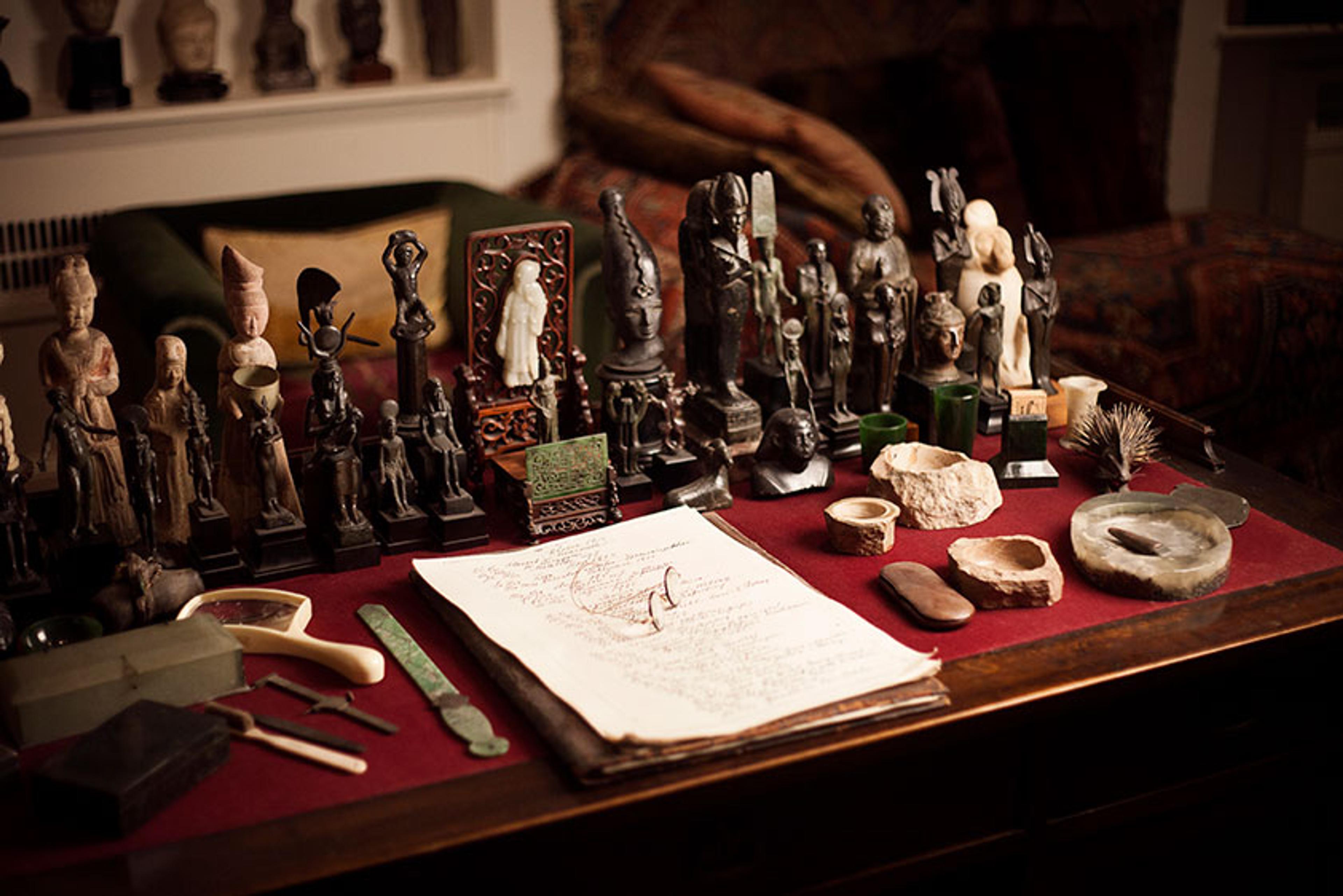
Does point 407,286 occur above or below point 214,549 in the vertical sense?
above

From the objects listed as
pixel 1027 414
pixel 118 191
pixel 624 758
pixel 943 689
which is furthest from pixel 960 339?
pixel 118 191

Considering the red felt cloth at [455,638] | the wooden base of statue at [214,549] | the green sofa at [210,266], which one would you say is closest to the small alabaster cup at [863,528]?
the red felt cloth at [455,638]

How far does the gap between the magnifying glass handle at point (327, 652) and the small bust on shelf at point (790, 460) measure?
0.69 meters

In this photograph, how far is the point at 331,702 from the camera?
162 cm

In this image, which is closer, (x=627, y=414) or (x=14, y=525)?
(x=14, y=525)

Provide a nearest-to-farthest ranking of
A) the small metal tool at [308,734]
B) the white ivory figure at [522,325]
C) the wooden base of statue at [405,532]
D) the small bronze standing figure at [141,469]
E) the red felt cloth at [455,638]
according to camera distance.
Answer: the red felt cloth at [455,638] < the small metal tool at [308,734] < the small bronze standing figure at [141,469] < the wooden base of statue at [405,532] < the white ivory figure at [522,325]

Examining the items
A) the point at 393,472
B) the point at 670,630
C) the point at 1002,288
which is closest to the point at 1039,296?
the point at 1002,288

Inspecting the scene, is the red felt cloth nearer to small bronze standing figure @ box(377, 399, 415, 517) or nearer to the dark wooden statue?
small bronze standing figure @ box(377, 399, 415, 517)

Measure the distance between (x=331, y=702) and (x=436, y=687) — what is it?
0.39ft

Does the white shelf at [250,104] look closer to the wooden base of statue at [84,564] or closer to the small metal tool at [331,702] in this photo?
the wooden base of statue at [84,564]

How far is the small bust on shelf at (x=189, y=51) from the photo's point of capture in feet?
15.0

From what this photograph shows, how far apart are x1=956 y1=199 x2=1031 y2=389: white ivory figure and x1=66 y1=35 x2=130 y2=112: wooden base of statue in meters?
3.17

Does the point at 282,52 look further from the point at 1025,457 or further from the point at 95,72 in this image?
the point at 1025,457

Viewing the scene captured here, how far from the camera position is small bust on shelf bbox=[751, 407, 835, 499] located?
2139 millimetres
